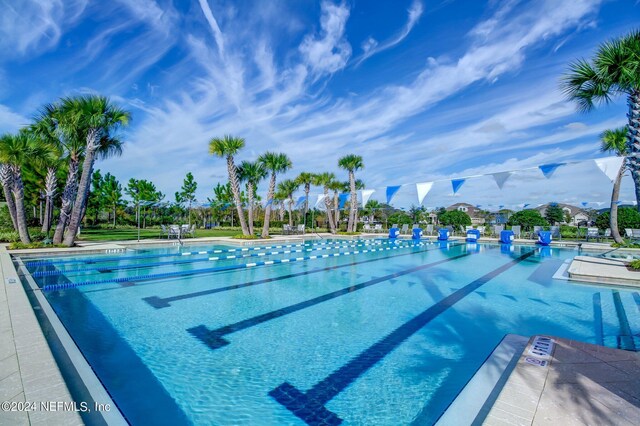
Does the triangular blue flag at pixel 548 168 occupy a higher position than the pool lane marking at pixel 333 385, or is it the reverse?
the triangular blue flag at pixel 548 168

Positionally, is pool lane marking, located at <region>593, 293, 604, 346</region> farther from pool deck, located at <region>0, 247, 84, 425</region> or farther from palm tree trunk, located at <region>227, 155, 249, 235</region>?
palm tree trunk, located at <region>227, 155, 249, 235</region>

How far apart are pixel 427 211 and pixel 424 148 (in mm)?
25663

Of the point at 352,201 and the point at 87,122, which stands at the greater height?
the point at 87,122

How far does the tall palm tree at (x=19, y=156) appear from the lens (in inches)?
458

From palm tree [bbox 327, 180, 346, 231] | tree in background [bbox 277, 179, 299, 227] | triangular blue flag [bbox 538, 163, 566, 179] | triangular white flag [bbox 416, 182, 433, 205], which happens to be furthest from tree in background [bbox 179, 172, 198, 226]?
triangular blue flag [bbox 538, 163, 566, 179]

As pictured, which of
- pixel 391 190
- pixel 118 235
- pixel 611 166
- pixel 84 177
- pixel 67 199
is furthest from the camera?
pixel 118 235

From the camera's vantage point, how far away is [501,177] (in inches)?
449

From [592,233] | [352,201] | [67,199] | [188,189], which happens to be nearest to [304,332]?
[67,199]

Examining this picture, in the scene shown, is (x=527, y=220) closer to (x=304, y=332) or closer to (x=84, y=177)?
(x=304, y=332)

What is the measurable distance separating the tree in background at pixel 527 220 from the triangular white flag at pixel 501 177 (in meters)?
16.6

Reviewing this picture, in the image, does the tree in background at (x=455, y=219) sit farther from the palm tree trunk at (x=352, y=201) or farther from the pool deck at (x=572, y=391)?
the pool deck at (x=572, y=391)

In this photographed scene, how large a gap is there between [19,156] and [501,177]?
725 inches

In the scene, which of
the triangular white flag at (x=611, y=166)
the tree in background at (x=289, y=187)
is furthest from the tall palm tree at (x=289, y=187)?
the triangular white flag at (x=611, y=166)

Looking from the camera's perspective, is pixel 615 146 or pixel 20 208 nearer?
pixel 20 208
